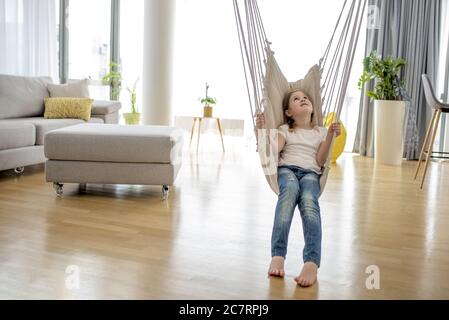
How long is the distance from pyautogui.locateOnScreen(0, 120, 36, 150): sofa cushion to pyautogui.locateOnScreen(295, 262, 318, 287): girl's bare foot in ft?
8.25

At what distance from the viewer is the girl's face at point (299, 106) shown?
2369 mm

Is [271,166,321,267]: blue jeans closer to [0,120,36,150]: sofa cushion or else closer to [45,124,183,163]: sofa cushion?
[45,124,183,163]: sofa cushion

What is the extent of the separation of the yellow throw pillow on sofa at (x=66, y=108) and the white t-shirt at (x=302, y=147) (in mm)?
2771

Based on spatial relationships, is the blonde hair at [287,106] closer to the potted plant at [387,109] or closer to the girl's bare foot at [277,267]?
the girl's bare foot at [277,267]

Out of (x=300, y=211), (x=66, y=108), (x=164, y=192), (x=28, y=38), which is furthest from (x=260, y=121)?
(x=28, y=38)

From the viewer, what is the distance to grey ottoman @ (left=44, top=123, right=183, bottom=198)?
127 inches

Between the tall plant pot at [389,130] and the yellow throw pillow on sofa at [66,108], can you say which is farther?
the tall plant pot at [389,130]

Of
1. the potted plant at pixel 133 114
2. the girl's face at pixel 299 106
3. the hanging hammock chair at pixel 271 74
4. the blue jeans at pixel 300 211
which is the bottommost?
the blue jeans at pixel 300 211

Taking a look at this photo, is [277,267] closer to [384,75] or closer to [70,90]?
[70,90]

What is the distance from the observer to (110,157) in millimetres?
3236

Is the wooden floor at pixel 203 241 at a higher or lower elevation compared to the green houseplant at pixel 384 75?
lower

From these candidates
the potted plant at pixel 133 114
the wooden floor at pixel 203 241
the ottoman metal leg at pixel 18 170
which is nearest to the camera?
the wooden floor at pixel 203 241

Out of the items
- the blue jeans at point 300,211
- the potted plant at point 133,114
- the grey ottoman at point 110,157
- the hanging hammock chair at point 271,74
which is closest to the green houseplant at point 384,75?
the potted plant at point 133,114
